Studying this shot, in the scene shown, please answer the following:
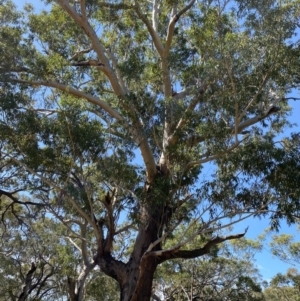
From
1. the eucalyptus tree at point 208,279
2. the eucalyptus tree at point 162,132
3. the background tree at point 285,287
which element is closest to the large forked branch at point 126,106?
the eucalyptus tree at point 162,132

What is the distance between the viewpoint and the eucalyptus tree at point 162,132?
25.1 feet

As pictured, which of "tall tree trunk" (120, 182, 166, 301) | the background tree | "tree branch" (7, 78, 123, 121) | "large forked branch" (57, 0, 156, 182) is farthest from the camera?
the background tree

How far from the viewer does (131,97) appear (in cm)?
836

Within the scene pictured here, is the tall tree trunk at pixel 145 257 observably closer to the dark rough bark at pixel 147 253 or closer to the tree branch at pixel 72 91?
the dark rough bark at pixel 147 253

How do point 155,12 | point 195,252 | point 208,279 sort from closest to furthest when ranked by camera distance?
1. point 195,252
2. point 155,12
3. point 208,279

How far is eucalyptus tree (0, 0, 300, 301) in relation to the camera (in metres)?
7.64

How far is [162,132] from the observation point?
8438 mm

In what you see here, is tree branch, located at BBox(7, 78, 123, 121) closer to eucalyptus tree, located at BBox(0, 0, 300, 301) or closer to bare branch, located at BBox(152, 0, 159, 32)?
eucalyptus tree, located at BBox(0, 0, 300, 301)

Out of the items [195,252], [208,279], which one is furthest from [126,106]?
[208,279]

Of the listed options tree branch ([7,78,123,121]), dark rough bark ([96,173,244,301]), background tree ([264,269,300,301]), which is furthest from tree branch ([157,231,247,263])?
background tree ([264,269,300,301])

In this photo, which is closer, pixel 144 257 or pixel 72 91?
pixel 144 257

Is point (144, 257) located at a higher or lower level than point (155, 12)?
lower

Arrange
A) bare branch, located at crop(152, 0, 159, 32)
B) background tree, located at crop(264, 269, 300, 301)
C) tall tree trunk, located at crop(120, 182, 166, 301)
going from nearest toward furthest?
tall tree trunk, located at crop(120, 182, 166, 301) → bare branch, located at crop(152, 0, 159, 32) → background tree, located at crop(264, 269, 300, 301)

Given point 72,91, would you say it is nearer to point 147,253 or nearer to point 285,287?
point 147,253
